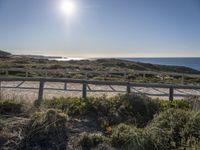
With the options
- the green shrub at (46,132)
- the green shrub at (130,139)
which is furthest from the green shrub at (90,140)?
the green shrub at (46,132)

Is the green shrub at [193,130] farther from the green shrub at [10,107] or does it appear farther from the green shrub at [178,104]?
the green shrub at [10,107]

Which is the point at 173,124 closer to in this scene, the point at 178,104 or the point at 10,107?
the point at 178,104

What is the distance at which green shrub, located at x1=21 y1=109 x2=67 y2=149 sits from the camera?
5.20m

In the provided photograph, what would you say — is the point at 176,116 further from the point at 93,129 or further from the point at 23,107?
the point at 23,107

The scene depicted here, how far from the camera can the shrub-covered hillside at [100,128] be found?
498 cm

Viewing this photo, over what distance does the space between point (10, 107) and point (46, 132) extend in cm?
203

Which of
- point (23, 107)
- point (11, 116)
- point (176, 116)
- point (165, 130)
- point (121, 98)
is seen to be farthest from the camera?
point (121, 98)

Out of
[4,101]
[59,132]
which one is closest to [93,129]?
[59,132]

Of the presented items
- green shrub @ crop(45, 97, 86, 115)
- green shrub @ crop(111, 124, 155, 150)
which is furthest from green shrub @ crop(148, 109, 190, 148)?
green shrub @ crop(45, 97, 86, 115)

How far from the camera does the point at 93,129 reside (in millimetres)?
6152

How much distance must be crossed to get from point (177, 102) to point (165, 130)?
3.22 metres

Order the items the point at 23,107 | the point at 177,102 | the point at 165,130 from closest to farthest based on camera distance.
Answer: the point at 165,130
the point at 23,107
the point at 177,102

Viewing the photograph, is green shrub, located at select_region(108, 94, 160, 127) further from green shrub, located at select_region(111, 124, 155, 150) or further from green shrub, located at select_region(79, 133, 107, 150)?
green shrub, located at select_region(79, 133, 107, 150)

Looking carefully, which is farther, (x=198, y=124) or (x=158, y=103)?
(x=158, y=103)
